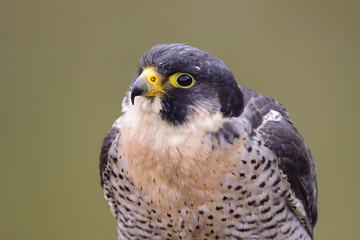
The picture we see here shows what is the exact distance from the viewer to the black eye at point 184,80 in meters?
1.85

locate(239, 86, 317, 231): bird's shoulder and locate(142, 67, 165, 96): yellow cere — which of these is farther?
locate(239, 86, 317, 231): bird's shoulder

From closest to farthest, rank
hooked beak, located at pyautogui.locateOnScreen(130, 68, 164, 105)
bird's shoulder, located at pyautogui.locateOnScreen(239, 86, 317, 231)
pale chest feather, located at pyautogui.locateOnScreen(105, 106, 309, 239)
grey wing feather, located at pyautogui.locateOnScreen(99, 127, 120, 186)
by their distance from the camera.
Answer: hooked beak, located at pyautogui.locateOnScreen(130, 68, 164, 105), pale chest feather, located at pyautogui.locateOnScreen(105, 106, 309, 239), bird's shoulder, located at pyautogui.locateOnScreen(239, 86, 317, 231), grey wing feather, located at pyautogui.locateOnScreen(99, 127, 120, 186)

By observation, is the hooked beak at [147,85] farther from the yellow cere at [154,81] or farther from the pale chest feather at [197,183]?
the pale chest feather at [197,183]

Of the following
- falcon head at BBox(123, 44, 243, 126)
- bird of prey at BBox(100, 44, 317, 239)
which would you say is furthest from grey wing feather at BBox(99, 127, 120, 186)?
falcon head at BBox(123, 44, 243, 126)

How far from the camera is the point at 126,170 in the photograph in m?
2.03

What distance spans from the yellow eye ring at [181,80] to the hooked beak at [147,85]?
0.14ft

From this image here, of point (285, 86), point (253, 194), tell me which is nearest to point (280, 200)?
point (253, 194)

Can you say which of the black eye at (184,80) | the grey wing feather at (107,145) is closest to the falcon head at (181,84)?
the black eye at (184,80)

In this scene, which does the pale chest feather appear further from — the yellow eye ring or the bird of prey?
the yellow eye ring

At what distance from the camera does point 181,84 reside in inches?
73.2

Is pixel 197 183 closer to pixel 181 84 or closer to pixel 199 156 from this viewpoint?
pixel 199 156

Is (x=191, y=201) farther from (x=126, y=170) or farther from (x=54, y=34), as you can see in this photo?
(x=54, y=34)

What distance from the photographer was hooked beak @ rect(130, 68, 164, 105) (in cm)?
181

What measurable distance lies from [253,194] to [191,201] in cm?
Result: 20
